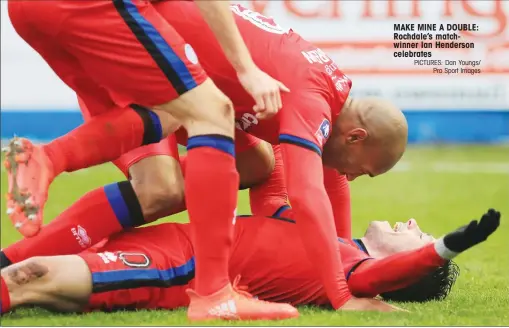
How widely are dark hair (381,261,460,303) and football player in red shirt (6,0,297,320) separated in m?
0.82

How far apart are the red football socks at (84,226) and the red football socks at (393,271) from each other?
0.95 meters

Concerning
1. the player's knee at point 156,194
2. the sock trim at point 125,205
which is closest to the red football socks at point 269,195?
the player's knee at point 156,194

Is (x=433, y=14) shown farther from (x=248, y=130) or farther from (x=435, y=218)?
(x=248, y=130)

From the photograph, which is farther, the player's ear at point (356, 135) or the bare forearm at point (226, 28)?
the player's ear at point (356, 135)

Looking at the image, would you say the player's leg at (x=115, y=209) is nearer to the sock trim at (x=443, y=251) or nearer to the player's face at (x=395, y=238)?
the player's face at (x=395, y=238)

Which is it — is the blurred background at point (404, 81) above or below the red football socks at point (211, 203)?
below

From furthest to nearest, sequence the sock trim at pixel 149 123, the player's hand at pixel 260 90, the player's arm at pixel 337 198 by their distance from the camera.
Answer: the player's arm at pixel 337 198
the sock trim at pixel 149 123
the player's hand at pixel 260 90

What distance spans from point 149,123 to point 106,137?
0.58 ft

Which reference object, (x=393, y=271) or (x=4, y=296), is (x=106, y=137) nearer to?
(x=4, y=296)

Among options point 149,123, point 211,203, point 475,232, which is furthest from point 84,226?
point 475,232

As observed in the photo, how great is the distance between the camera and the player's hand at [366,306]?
390 cm

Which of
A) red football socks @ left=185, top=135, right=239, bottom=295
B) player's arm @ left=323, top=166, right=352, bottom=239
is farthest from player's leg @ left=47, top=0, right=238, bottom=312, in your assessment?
player's arm @ left=323, top=166, right=352, bottom=239

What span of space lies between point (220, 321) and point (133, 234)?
2.34 feet

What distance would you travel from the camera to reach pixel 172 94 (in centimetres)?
368
